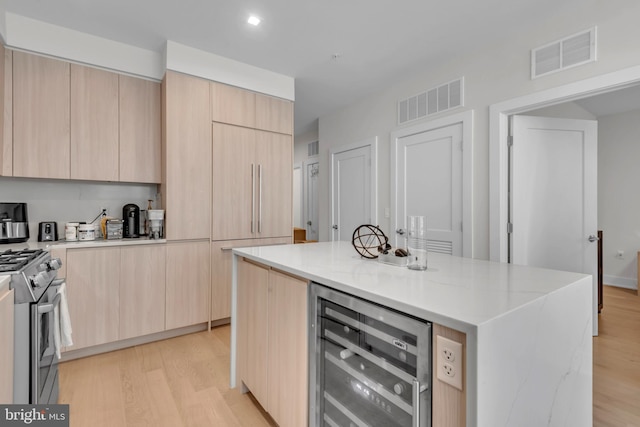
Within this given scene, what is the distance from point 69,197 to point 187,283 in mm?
1332

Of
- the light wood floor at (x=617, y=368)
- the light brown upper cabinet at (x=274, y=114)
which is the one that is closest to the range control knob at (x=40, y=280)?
the light brown upper cabinet at (x=274, y=114)

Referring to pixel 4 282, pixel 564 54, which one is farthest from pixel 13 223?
pixel 564 54

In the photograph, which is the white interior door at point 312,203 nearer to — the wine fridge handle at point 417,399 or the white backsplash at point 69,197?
the white backsplash at point 69,197

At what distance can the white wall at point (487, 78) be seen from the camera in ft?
7.03

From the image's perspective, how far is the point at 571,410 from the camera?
1068 millimetres

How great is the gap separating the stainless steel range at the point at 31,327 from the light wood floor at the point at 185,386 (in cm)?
40

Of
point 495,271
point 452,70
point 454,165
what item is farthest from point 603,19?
point 495,271

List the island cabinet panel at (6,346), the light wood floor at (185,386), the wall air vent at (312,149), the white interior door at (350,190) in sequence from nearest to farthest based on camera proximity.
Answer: the island cabinet panel at (6,346) < the light wood floor at (185,386) < the white interior door at (350,190) < the wall air vent at (312,149)

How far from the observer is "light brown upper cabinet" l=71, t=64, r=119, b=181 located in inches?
105

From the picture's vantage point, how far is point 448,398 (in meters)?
0.80

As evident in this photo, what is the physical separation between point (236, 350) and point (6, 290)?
3.83 ft

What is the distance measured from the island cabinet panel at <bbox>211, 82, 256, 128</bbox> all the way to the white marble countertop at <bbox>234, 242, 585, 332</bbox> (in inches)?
76.6

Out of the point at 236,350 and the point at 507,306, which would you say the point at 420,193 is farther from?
the point at 507,306

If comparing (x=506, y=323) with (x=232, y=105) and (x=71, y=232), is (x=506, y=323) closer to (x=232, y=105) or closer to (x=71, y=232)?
(x=232, y=105)
